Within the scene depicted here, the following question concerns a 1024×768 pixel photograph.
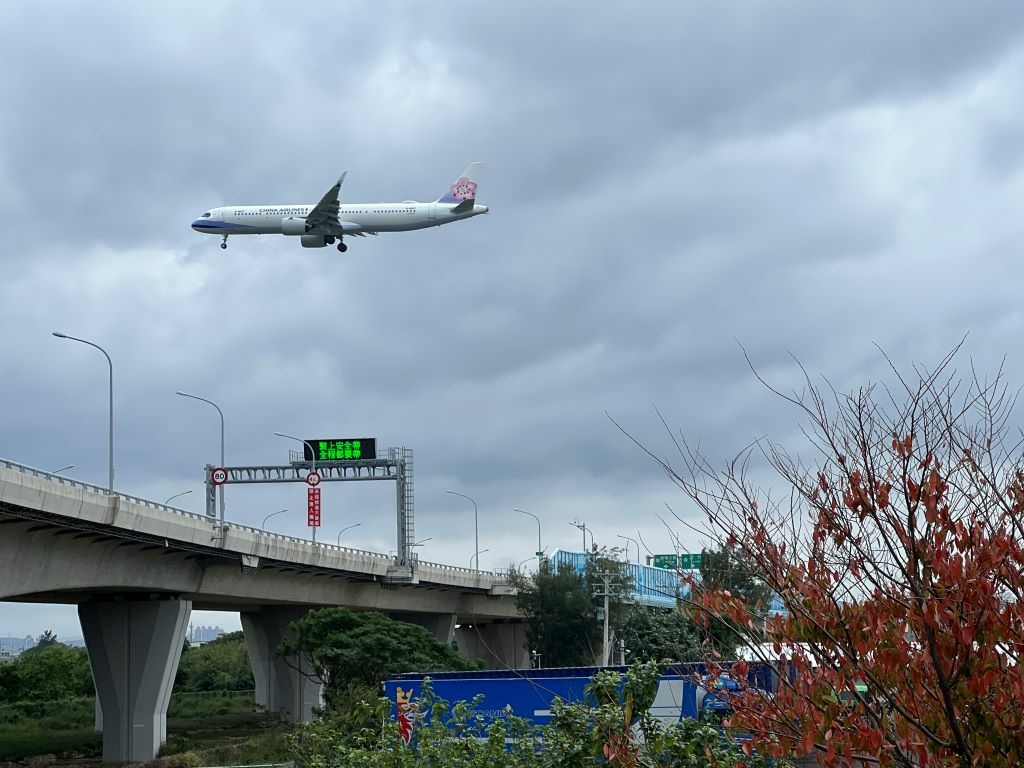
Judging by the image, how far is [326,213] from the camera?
2500 inches

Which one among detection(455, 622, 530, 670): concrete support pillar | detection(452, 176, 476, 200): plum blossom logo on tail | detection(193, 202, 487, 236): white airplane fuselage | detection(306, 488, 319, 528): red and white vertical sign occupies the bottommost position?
detection(455, 622, 530, 670): concrete support pillar

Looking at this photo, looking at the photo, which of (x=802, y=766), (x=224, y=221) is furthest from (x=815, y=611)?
(x=224, y=221)

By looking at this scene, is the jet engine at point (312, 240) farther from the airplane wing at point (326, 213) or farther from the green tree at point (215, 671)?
the green tree at point (215, 671)

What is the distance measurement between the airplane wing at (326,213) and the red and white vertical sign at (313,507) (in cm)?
1841

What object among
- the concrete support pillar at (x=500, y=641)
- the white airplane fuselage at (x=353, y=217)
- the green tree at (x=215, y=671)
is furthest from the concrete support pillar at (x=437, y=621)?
the white airplane fuselage at (x=353, y=217)

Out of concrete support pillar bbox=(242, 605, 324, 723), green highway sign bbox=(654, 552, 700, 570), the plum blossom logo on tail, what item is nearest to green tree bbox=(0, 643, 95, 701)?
concrete support pillar bbox=(242, 605, 324, 723)

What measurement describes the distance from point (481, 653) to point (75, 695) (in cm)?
4013

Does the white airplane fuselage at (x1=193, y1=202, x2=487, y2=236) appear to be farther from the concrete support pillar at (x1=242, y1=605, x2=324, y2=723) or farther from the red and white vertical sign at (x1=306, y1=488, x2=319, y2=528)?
the concrete support pillar at (x1=242, y1=605, x2=324, y2=723)

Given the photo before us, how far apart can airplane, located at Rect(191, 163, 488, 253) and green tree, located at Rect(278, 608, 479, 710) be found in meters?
19.4

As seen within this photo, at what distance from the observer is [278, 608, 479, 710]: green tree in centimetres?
5581

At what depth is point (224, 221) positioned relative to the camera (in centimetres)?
6975

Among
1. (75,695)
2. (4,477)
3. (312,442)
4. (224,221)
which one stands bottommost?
(75,695)

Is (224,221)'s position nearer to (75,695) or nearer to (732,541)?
(75,695)

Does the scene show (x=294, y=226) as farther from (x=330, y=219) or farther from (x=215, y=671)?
(x=215, y=671)
